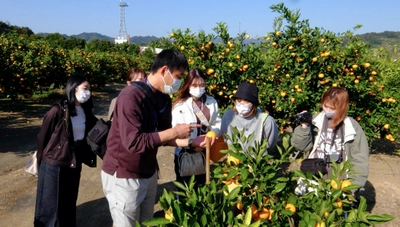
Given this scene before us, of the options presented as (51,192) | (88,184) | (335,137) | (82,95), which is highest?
(82,95)

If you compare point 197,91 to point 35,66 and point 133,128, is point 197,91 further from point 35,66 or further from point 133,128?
point 35,66

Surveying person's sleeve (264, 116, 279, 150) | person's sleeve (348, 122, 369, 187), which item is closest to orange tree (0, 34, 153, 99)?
person's sleeve (264, 116, 279, 150)

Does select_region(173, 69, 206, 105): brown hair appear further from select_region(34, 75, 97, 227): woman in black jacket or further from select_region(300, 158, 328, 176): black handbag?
select_region(300, 158, 328, 176): black handbag

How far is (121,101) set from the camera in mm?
1879

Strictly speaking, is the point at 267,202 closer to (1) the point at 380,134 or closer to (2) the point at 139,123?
(2) the point at 139,123

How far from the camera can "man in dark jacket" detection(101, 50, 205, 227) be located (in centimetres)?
183

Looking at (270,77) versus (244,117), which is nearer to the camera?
(244,117)

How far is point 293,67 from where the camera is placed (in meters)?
4.69

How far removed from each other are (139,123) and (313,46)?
11.4ft

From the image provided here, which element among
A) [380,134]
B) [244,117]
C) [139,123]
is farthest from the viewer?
[380,134]

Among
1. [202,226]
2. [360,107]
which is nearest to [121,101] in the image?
[202,226]

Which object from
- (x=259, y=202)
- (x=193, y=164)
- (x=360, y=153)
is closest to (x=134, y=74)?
Answer: (x=193, y=164)

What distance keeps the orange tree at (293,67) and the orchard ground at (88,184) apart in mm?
749

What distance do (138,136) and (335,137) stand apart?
172cm
